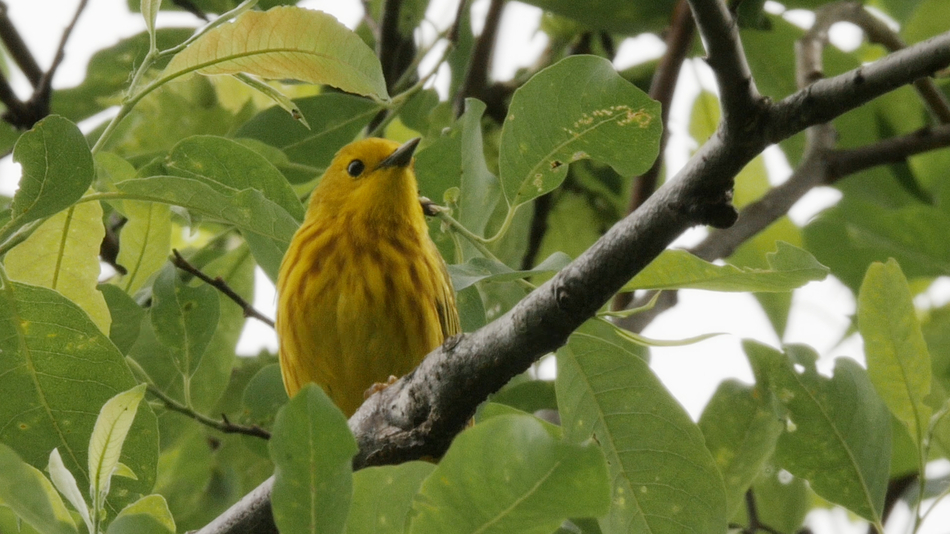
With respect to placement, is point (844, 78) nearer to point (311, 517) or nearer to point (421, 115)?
point (311, 517)

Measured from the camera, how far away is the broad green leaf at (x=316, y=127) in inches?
138

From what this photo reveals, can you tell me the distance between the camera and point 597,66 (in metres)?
2.13

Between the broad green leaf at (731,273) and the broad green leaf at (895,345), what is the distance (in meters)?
0.34

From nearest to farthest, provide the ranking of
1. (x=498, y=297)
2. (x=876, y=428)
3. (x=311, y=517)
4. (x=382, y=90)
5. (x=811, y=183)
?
(x=311, y=517)
(x=382, y=90)
(x=876, y=428)
(x=498, y=297)
(x=811, y=183)

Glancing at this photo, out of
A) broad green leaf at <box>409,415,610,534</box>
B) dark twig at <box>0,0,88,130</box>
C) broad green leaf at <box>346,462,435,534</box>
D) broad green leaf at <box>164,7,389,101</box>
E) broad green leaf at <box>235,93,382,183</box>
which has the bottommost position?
broad green leaf at <box>409,415,610,534</box>

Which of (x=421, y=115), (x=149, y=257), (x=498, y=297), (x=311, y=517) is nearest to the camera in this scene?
(x=311, y=517)

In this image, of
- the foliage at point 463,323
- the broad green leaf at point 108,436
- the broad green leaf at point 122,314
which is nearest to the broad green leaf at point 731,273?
the foliage at point 463,323

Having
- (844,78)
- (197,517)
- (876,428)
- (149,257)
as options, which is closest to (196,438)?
(197,517)

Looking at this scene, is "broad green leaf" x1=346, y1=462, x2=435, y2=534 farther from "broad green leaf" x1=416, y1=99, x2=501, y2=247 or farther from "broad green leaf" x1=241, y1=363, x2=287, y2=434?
"broad green leaf" x1=241, y1=363, x2=287, y2=434

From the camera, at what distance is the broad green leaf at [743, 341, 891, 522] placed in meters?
2.39

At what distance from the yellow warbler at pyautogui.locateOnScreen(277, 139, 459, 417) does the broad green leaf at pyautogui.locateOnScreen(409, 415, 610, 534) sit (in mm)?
1727

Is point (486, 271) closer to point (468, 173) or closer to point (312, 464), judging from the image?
point (468, 173)

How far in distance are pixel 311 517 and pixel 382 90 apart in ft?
3.06

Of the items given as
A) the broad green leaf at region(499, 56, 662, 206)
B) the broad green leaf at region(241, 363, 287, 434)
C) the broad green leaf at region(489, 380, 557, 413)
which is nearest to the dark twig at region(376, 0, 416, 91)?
the broad green leaf at region(241, 363, 287, 434)
